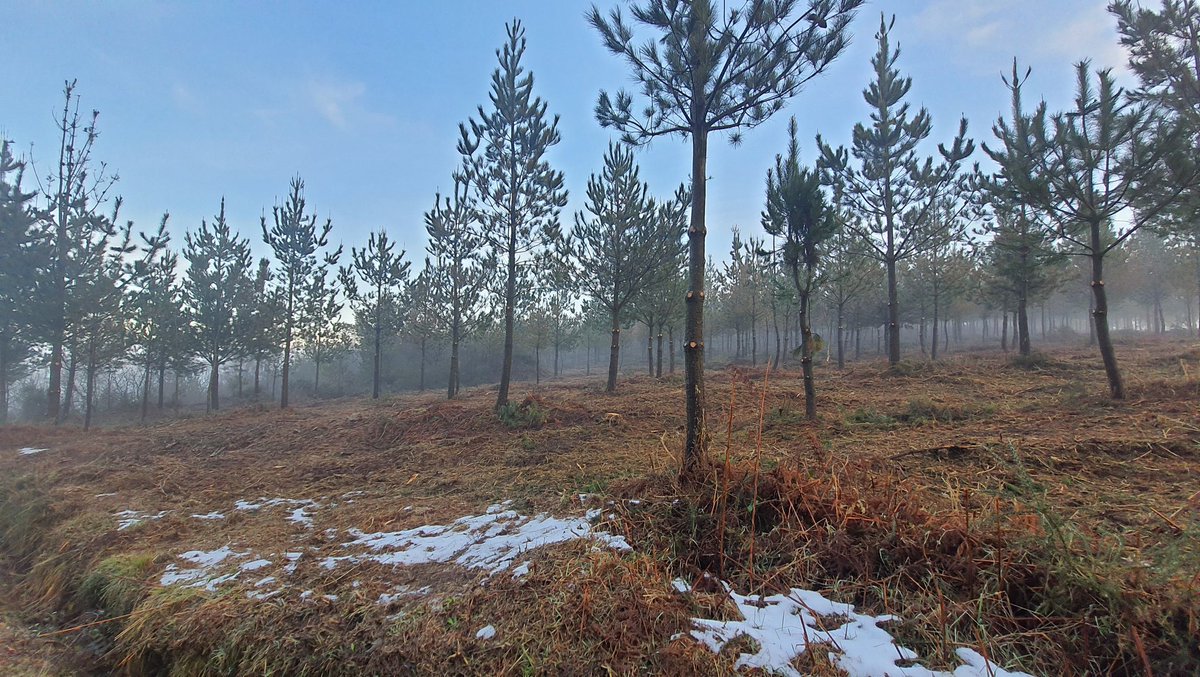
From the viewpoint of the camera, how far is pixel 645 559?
2812 millimetres

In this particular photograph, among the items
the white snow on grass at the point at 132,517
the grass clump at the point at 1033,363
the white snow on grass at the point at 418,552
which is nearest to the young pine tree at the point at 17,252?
the white snow on grass at the point at 132,517

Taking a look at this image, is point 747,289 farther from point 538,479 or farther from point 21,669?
point 21,669

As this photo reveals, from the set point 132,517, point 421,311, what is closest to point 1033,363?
point 132,517

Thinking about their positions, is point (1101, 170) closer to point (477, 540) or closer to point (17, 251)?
point (477, 540)

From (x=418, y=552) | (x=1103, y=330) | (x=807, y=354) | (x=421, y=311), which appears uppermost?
(x=421, y=311)

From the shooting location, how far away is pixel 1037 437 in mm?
5133

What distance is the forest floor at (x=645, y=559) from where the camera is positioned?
2.11m

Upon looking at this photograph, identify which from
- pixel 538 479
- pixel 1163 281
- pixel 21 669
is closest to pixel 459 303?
pixel 538 479

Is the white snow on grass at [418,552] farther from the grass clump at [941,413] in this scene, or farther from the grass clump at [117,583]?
the grass clump at [941,413]

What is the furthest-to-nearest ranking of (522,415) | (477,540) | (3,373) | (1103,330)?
(3,373)
(522,415)
(1103,330)
(477,540)

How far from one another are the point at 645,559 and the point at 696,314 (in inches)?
91.8

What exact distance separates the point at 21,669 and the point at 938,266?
30036 mm

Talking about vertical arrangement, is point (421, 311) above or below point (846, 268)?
below

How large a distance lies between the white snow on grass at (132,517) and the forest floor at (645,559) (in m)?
0.04
